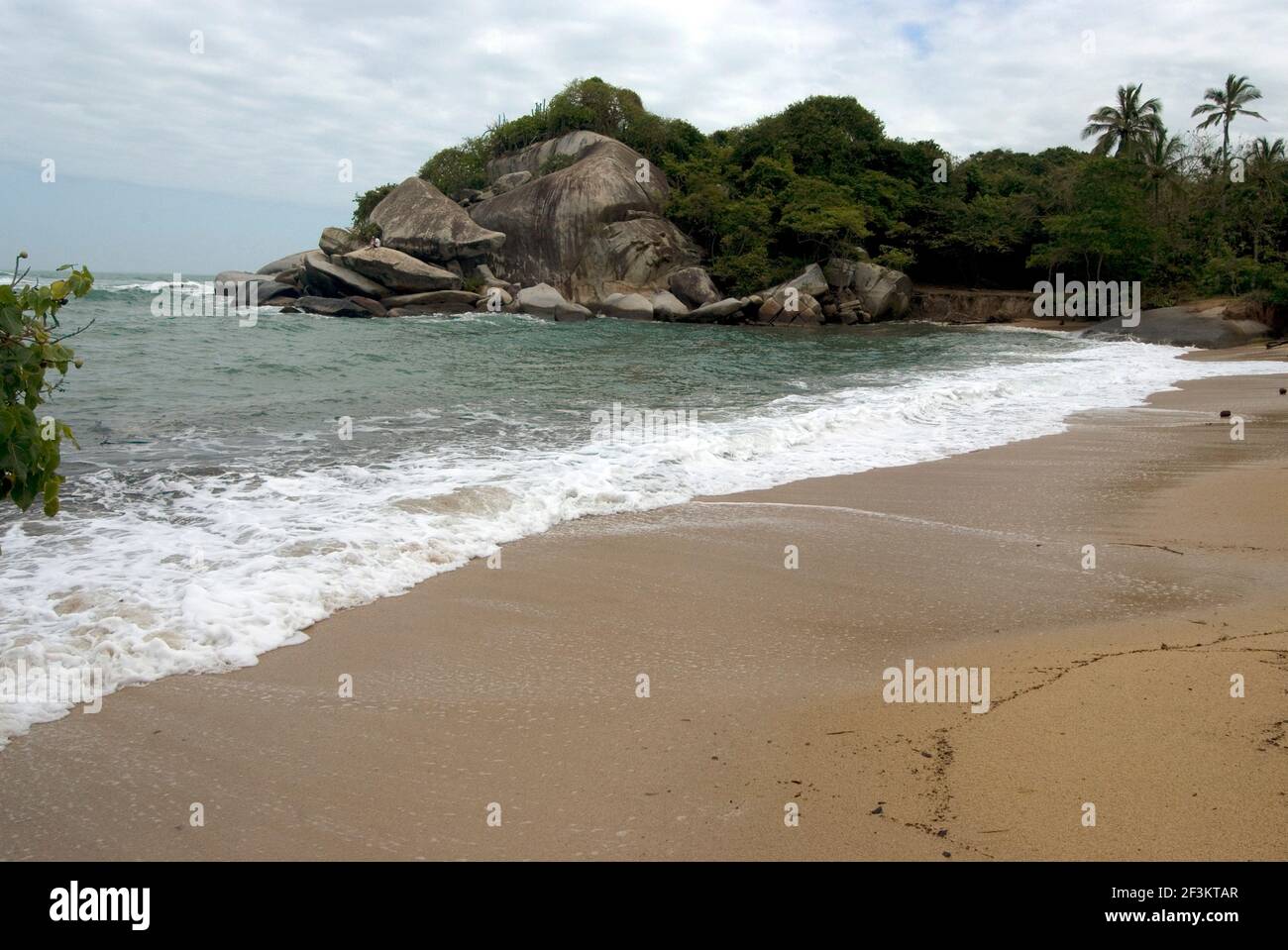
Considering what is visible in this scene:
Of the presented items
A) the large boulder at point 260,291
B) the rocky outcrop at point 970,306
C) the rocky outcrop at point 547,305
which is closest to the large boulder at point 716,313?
the rocky outcrop at point 547,305

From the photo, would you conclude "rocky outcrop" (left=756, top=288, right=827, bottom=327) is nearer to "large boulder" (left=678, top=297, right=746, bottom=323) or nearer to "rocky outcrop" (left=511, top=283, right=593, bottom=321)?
"large boulder" (left=678, top=297, right=746, bottom=323)

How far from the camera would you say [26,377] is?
2.89 metres

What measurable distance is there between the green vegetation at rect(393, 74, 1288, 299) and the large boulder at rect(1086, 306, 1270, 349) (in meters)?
6.29

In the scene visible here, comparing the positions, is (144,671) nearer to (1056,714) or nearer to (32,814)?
(32,814)

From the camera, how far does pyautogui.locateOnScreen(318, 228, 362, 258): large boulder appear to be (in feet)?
126

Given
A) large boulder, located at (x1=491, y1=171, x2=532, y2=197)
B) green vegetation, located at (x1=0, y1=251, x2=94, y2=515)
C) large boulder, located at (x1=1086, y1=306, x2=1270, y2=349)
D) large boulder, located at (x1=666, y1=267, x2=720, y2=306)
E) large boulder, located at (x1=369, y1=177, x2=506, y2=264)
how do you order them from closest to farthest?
green vegetation, located at (x1=0, y1=251, x2=94, y2=515) → large boulder, located at (x1=1086, y1=306, x2=1270, y2=349) → large boulder, located at (x1=666, y1=267, x2=720, y2=306) → large boulder, located at (x1=369, y1=177, x2=506, y2=264) → large boulder, located at (x1=491, y1=171, x2=532, y2=197)

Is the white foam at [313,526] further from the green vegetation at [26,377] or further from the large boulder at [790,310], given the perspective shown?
the large boulder at [790,310]

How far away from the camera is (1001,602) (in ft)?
15.6

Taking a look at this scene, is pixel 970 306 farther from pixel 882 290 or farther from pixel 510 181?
pixel 510 181

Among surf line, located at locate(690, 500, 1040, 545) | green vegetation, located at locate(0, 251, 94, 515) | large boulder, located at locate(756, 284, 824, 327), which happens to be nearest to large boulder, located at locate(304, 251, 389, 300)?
large boulder, located at locate(756, 284, 824, 327)
